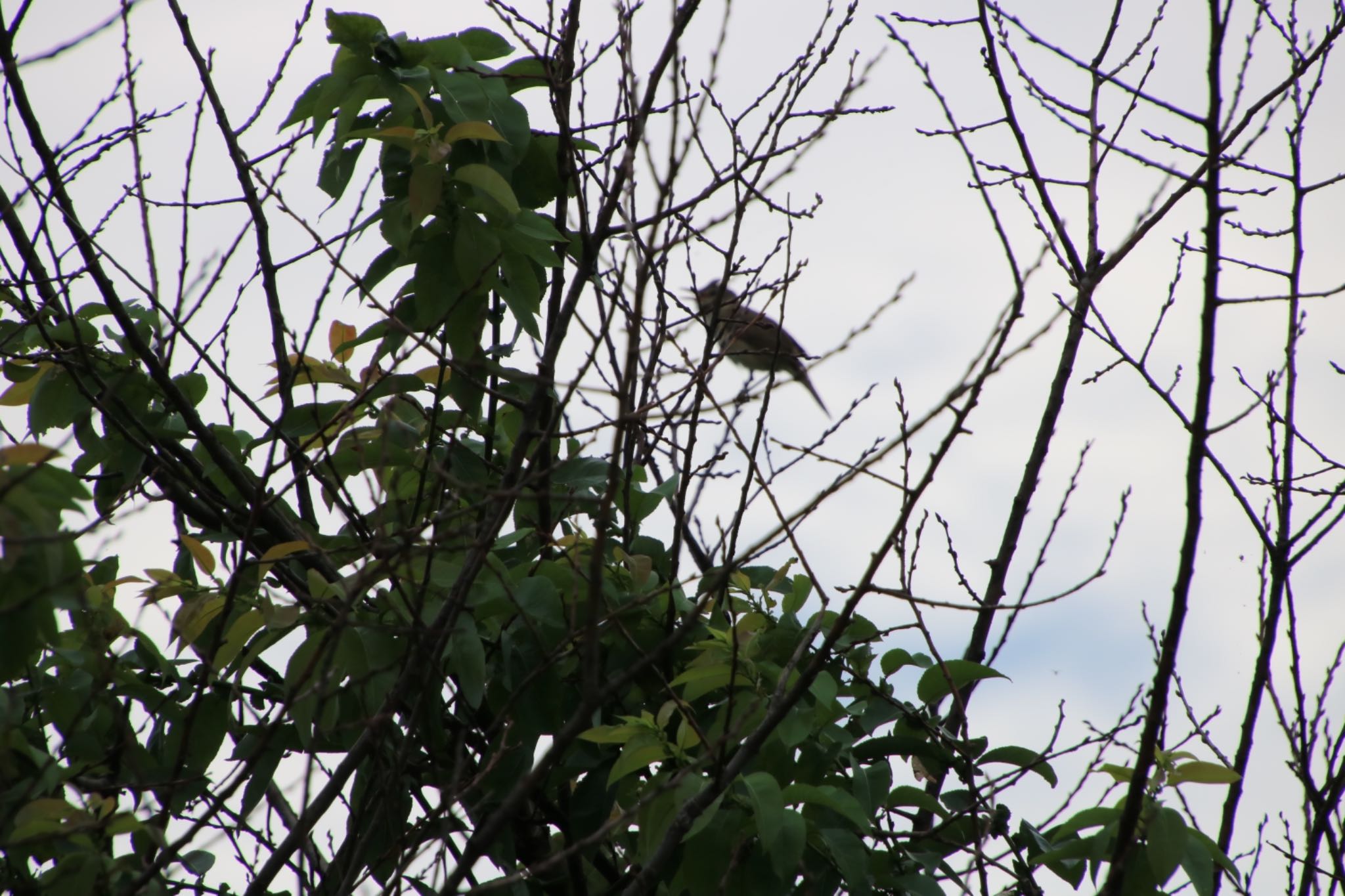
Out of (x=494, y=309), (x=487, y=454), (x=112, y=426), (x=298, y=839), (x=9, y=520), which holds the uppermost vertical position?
(x=494, y=309)

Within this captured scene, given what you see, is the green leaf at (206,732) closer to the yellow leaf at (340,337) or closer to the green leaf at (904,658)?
the yellow leaf at (340,337)

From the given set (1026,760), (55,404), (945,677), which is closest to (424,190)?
(55,404)

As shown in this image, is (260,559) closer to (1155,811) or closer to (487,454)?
(487,454)

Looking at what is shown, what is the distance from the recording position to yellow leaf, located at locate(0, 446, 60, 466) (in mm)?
1492

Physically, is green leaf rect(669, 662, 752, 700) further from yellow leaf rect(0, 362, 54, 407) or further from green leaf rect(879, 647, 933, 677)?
yellow leaf rect(0, 362, 54, 407)

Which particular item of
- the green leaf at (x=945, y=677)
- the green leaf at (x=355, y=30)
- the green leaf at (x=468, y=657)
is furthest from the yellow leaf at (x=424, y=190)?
the green leaf at (x=945, y=677)

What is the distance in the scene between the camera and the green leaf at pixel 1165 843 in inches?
77.6

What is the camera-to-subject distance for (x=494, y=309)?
2961 mm

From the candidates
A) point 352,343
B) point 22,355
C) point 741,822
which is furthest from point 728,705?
point 22,355

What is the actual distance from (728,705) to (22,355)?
171 cm

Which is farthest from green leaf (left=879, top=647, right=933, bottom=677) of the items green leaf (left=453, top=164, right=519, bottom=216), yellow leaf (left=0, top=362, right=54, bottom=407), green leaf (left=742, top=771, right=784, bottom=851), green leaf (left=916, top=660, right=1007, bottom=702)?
yellow leaf (left=0, top=362, right=54, bottom=407)

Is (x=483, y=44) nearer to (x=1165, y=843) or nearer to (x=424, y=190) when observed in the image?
(x=424, y=190)

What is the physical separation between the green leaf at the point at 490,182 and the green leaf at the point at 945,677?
3.97ft

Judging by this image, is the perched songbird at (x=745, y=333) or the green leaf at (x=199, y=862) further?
the perched songbird at (x=745, y=333)
